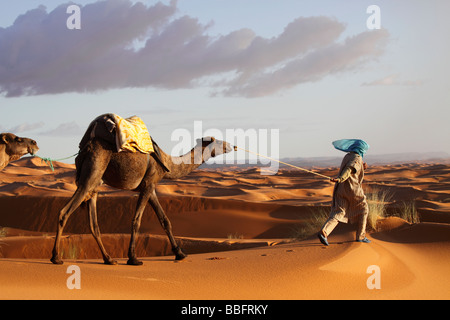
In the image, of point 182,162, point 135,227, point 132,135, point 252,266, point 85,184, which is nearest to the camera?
point 85,184

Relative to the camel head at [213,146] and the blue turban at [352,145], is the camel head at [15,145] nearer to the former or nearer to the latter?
the camel head at [213,146]

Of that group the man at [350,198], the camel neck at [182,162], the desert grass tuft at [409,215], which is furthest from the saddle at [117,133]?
the desert grass tuft at [409,215]

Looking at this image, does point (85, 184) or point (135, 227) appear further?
point (135, 227)

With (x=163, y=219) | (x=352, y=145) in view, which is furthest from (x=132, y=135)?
(x=352, y=145)

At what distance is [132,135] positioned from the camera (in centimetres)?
852

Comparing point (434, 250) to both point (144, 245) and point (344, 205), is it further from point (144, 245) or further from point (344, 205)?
point (144, 245)

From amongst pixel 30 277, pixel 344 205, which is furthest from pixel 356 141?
pixel 30 277

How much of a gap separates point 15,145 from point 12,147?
59 millimetres

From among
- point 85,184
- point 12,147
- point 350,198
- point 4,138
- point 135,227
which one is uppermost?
point 4,138

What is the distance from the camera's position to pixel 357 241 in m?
10.2

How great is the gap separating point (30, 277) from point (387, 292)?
5.15 metres

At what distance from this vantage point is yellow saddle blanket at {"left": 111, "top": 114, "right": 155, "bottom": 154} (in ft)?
27.3

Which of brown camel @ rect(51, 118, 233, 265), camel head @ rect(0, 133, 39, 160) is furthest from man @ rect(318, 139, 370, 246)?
camel head @ rect(0, 133, 39, 160)

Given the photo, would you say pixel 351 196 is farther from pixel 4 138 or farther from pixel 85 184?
pixel 4 138
